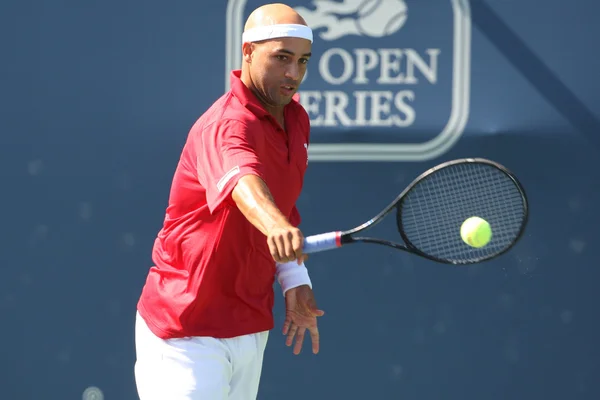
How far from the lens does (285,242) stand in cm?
258

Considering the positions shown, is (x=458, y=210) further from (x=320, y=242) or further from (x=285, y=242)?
(x=285, y=242)

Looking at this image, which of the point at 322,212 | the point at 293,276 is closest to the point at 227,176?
the point at 293,276

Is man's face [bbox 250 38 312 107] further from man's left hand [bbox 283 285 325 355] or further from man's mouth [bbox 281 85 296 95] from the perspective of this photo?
man's left hand [bbox 283 285 325 355]

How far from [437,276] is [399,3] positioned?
99 cm

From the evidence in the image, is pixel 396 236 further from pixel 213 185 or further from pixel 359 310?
pixel 213 185

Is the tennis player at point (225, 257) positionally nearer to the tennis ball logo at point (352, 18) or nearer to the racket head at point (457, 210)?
the racket head at point (457, 210)

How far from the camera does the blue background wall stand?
4.19m

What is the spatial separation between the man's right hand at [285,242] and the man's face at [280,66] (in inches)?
24.6

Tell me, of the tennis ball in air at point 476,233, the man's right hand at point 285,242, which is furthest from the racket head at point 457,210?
the man's right hand at point 285,242

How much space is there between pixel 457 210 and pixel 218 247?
1037 mm

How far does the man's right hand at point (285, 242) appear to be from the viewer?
258cm

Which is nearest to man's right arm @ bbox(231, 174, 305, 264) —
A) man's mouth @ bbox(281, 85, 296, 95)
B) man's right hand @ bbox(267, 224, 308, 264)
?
man's right hand @ bbox(267, 224, 308, 264)

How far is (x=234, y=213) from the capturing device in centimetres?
309

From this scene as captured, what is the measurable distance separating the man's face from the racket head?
0.77 meters
